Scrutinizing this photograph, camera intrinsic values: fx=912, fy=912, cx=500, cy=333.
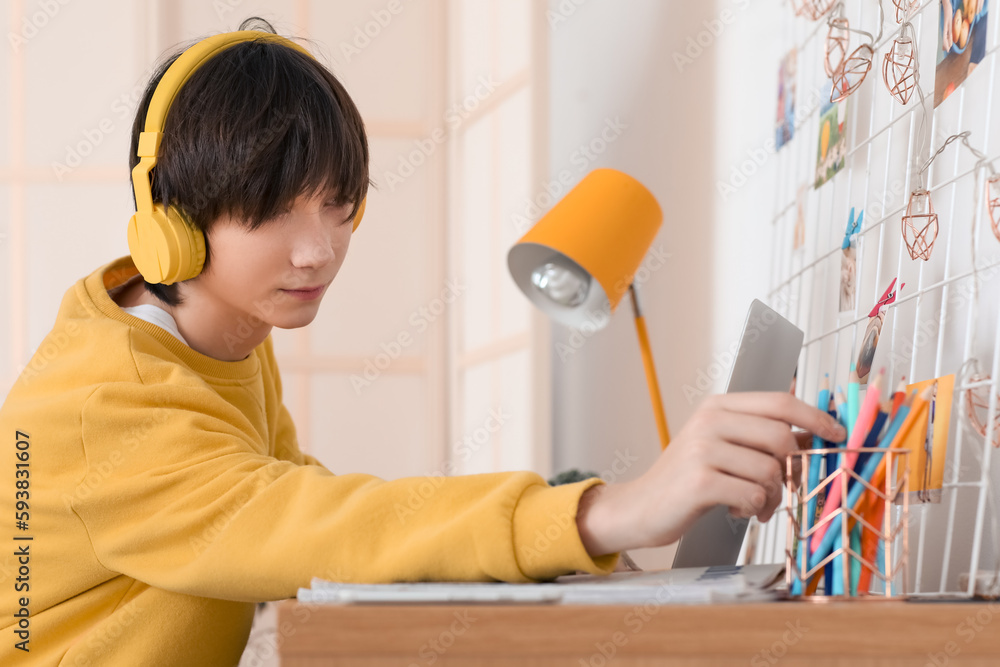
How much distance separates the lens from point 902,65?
2.69ft

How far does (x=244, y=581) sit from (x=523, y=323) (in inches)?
47.4

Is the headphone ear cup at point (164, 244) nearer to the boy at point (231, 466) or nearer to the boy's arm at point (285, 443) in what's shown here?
the boy at point (231, 466)

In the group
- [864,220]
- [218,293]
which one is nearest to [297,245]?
[218,293]

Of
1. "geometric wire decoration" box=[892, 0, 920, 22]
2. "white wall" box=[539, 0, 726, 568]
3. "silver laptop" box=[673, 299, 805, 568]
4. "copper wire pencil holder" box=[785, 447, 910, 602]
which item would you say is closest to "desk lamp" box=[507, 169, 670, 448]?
"silver laptop" box=[673, 299, 805, 568]

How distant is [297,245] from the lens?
31.6 inches

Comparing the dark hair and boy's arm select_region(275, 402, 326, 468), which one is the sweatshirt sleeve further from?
boy's arm select_region(275, 402, 326, 468)

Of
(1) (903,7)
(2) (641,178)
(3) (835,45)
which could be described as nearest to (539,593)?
(1) (903,7)

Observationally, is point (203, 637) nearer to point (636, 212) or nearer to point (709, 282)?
point (636, 212)

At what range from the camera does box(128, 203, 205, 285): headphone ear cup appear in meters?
0.79

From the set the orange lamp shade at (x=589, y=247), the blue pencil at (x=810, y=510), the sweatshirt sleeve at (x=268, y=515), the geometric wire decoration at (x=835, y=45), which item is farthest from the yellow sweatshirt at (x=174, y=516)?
the geometric wire decoration at (x=835, y=45)

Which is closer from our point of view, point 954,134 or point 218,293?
point 954,134

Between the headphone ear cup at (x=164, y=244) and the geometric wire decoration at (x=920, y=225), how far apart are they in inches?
24.3

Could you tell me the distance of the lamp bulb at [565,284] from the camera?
1.01m

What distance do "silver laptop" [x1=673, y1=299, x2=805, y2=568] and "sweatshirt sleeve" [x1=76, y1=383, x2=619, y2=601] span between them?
0.65ft
